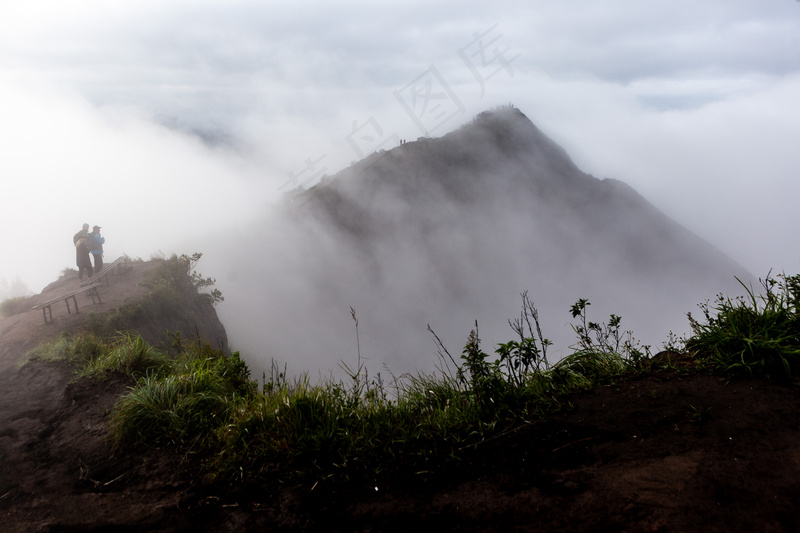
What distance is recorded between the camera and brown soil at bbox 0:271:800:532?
2.52m

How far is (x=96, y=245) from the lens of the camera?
1684cm

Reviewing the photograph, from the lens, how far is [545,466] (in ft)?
10.0

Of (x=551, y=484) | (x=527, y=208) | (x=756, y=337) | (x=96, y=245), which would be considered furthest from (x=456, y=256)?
(x=551, y=484)

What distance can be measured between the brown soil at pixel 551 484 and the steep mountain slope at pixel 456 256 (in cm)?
3629

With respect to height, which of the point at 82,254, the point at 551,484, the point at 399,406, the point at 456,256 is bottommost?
the point at 551,484

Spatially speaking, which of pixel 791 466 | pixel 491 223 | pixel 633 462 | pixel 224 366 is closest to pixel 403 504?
pixel 633 462

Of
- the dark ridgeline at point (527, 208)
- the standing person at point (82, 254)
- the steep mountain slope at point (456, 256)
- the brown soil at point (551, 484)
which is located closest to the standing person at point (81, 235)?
the standing person at point (82, 254)

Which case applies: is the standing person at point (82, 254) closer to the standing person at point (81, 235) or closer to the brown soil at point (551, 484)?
the standing person at point (81, 235)

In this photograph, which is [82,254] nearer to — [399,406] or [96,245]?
[96,245]

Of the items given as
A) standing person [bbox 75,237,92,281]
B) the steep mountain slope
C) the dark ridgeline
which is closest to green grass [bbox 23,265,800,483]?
standing person [bbox 75,237,92,281]

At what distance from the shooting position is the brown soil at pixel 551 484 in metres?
2.52

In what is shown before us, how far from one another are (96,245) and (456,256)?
279 feet

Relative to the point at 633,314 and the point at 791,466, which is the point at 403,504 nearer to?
the point at 791,466

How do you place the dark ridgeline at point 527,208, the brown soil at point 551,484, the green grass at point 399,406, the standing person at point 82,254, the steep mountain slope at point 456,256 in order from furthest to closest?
the dark ridgeline at point 527,208 < the steep mountain slope at point 456,256 < the standing person at point 82,254 < the green grass at point 399,406 < the brown soil at point 551,484
